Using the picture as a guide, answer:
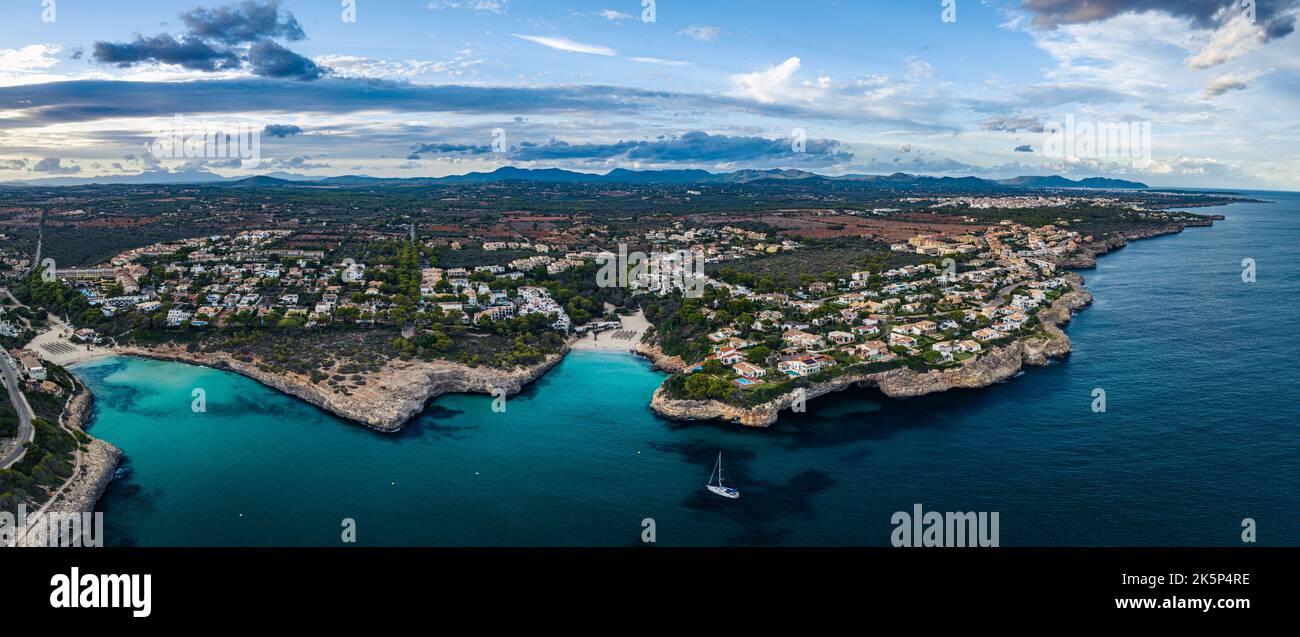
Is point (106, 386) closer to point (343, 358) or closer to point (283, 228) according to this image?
point (343, 358)

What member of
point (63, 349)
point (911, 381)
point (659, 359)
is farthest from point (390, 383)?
point (911, 381)

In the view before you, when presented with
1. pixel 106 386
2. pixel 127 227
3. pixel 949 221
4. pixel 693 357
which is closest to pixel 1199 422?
pixel 693 357

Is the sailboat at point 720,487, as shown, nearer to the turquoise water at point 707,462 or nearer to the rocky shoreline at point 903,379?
the turquoise water at point 707,462

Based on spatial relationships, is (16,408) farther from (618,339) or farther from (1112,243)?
(1112,243)

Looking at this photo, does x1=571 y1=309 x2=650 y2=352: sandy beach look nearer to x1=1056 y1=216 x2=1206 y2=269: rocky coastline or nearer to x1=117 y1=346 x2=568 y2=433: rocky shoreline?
x1=117 y1=346 x2=568 y2=433: rocky shoreline

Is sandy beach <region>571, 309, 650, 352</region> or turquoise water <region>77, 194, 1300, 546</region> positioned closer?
turquoise water <region>77, 194, 1300, 546</region>

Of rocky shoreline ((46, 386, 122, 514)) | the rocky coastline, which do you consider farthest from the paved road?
the rocky coastline
